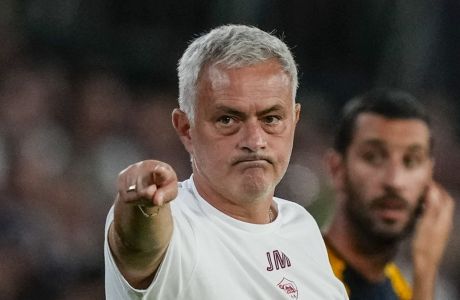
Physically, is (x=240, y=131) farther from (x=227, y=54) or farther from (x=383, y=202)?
(x=383, y=202)

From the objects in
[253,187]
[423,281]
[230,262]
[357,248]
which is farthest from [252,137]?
[423,281]

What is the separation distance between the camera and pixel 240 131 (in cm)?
300

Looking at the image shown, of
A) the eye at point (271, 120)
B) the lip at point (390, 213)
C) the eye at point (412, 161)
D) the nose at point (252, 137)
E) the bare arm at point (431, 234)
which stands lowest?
the bare arm at point (431, 234)

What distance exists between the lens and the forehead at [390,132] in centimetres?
438

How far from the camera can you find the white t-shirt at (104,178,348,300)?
8.91 feet

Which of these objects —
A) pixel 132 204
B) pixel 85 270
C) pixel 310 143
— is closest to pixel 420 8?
pixel 310 143

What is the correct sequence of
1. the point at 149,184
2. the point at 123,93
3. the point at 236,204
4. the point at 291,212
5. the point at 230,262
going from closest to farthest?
the point at 149,184 → the point at 230,262 → the point at 236,204 → the point at 291,212 → the point at 123,93

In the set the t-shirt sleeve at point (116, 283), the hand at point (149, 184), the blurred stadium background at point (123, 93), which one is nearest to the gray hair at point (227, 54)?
the t-shirt sleeve at point (116, 283)

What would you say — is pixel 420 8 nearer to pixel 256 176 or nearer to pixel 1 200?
pixel 1 200

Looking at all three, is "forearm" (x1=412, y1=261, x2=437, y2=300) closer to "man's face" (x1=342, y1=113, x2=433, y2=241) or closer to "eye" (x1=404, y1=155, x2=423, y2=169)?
"man's face" (x1=342, y1=113, x2=433, y2=241)

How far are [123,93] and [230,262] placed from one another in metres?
5.04

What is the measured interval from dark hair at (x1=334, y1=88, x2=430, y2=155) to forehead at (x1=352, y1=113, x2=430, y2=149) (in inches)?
1.0

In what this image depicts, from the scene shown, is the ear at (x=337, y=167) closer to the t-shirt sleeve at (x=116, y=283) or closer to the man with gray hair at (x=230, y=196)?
the man with gray hair at (x=230, y=196)

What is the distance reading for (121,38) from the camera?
319 inches
